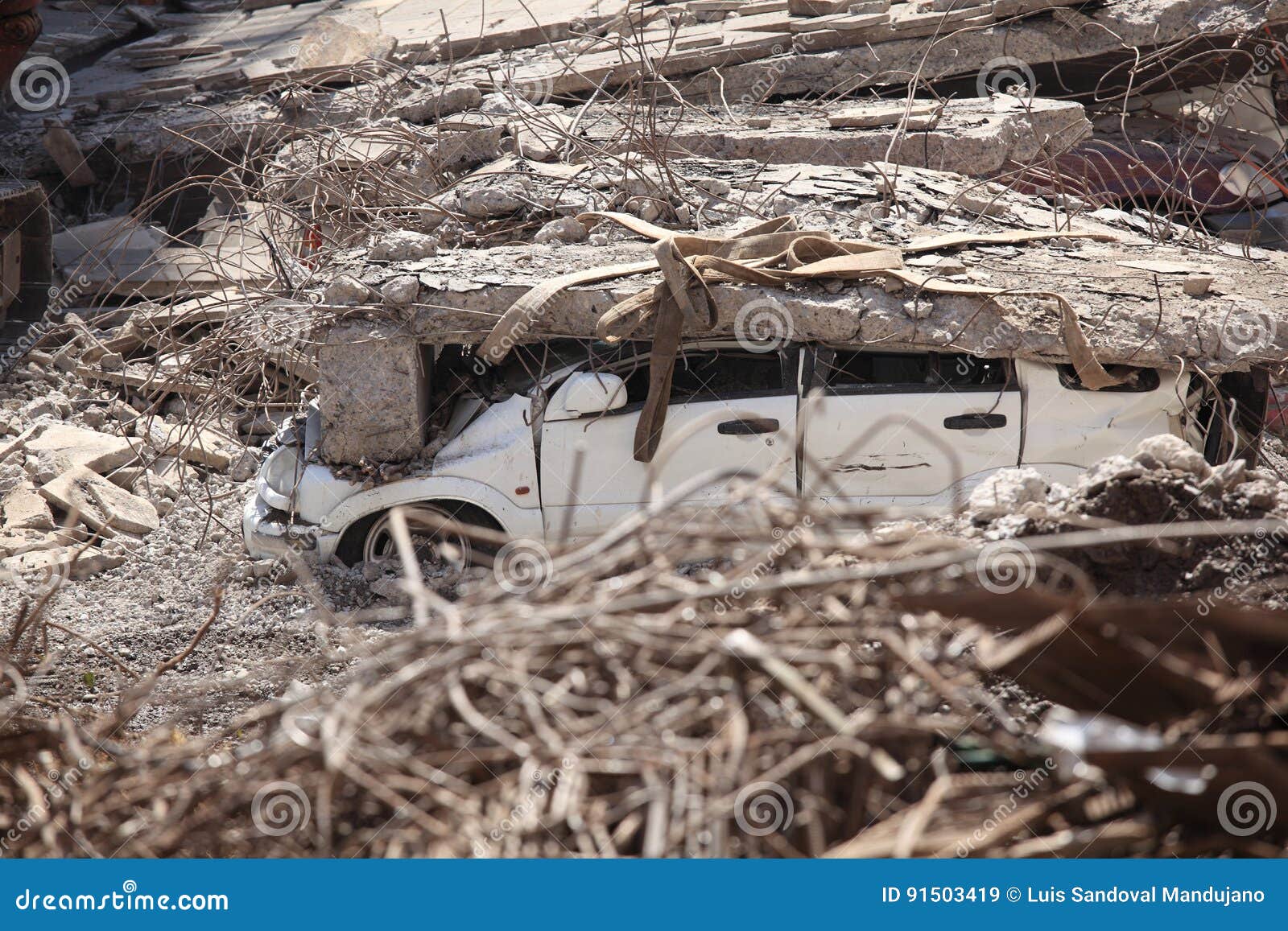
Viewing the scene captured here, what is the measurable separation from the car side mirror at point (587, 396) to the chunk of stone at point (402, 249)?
1.55 m

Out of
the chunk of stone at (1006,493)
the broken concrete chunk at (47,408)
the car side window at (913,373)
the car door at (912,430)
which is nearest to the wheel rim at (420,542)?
the car door at (912,430)

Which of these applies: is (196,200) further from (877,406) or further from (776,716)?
(776,716)

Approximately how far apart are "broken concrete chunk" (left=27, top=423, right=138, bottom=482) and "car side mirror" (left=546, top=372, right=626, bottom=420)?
4.44 metres

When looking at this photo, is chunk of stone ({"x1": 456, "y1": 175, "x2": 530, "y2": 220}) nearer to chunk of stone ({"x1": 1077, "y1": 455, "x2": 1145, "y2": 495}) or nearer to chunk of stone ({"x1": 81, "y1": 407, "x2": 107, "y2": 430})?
chunk of stone ({"x1": 81, "y1": 407, "x2": 107, "y2": 430})

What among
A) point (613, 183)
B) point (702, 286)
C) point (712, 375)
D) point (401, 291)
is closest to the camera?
point (702, 286)

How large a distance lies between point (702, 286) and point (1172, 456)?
116 inches

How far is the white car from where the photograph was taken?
6.64 meters

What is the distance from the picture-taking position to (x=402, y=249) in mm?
7453

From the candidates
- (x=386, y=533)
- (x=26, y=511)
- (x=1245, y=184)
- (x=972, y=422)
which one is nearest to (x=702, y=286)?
(x=972, y=422)

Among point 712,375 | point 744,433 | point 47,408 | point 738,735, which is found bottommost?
point 47,408

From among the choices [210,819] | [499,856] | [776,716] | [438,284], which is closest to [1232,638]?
[776,716]

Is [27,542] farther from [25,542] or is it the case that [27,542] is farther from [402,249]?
[402,249]

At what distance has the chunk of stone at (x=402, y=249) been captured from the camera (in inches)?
293

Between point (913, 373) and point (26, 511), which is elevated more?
point (913, 373)
